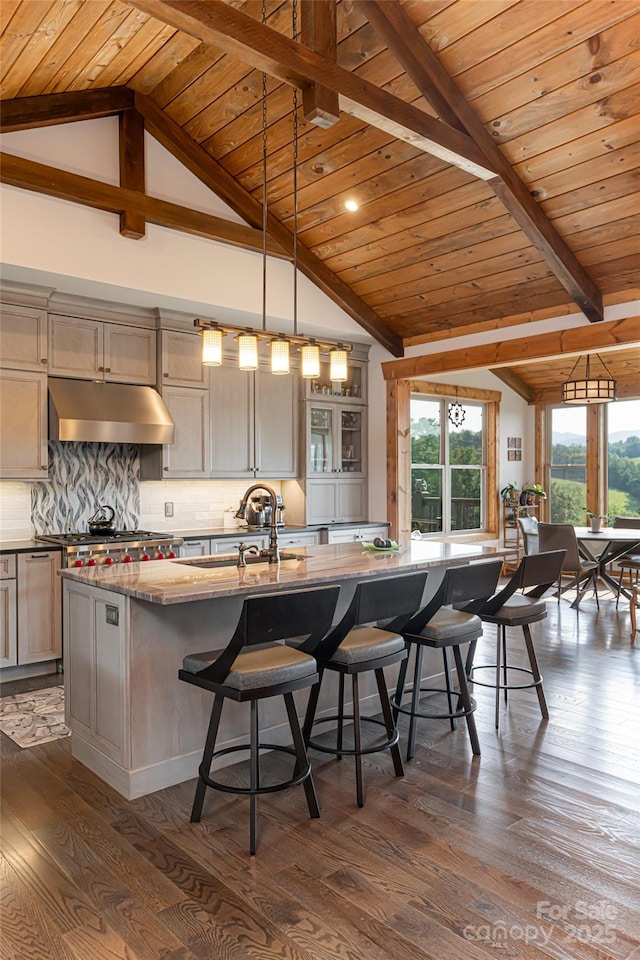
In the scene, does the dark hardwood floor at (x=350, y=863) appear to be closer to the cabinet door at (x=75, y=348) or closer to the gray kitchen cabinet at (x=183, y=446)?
the gray kitchen cabinet at (x=183, y=446)

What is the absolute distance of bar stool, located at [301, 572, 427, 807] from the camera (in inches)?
111

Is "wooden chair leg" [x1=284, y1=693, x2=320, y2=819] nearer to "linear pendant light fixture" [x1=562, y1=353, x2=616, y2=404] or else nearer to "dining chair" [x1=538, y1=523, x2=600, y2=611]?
"dining chair" [x1=538, y1=523, x2=600, y2=611]

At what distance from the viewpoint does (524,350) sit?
5.77m

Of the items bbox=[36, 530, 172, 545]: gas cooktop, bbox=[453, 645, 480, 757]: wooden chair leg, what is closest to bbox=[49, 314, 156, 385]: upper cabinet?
bbox=[36, 530, 172, 545]: gas cooktop

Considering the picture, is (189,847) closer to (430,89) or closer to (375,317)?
(430,89)

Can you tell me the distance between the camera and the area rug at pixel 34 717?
358 centimetres

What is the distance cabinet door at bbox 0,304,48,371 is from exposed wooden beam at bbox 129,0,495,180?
2.55 meters

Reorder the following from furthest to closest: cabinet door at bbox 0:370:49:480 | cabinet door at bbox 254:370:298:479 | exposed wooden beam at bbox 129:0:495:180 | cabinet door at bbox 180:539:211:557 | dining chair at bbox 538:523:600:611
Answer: dining chair at bbox 538:523:600:611 < cabinet door at bbox 254:370:298:479 < cabinet door at bbox 180:539:211:557 < cabinet door at bbox 0:370:49:480 < exposed wooden beam at bbox 129:0:495:180

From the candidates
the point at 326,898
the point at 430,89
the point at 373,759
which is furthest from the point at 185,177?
the point at 326,898

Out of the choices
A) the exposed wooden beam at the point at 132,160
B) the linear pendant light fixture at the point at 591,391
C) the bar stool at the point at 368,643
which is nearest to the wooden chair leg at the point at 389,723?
the bar stool at the point at 368,643

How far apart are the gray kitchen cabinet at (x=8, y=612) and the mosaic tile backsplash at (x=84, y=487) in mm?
682

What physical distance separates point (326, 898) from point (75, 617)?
1.77 metres

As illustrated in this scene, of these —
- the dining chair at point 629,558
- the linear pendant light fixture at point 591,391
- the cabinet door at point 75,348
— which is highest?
the cabinet door at point 75,348

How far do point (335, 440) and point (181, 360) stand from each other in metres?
1.95
